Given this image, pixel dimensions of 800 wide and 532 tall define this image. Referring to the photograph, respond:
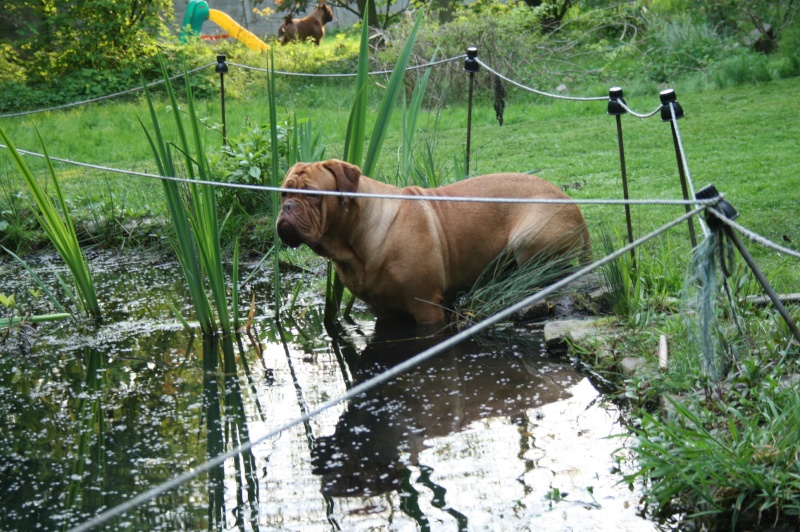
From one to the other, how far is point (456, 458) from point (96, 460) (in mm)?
1560

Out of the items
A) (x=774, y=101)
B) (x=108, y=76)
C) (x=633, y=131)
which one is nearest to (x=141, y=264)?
(x=633, y=131)

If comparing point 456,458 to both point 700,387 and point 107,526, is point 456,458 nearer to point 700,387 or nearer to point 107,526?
point 700,387

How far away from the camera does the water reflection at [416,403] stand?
3.65 metres

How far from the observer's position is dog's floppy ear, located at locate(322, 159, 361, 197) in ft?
16.3

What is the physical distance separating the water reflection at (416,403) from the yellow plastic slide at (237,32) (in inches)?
609

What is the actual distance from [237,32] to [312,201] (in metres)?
16.5

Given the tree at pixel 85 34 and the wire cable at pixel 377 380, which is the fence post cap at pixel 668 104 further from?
the tree at pixel 85 34

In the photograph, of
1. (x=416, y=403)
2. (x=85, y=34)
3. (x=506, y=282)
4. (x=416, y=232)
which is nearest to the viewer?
(x=416, y=403)

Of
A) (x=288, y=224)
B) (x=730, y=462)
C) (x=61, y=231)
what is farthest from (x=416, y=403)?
(x=61, y=231)

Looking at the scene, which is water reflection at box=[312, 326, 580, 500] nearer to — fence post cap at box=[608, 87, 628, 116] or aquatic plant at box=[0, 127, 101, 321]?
fence post cap at box=[608, 87, 628, 116]

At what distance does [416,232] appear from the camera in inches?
211

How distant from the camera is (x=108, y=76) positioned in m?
15.7

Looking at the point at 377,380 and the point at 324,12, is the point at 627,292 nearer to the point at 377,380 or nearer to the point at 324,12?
the point at 377,380

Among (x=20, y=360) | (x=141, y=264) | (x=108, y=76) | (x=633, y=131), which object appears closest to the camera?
(x=20, y=360)
